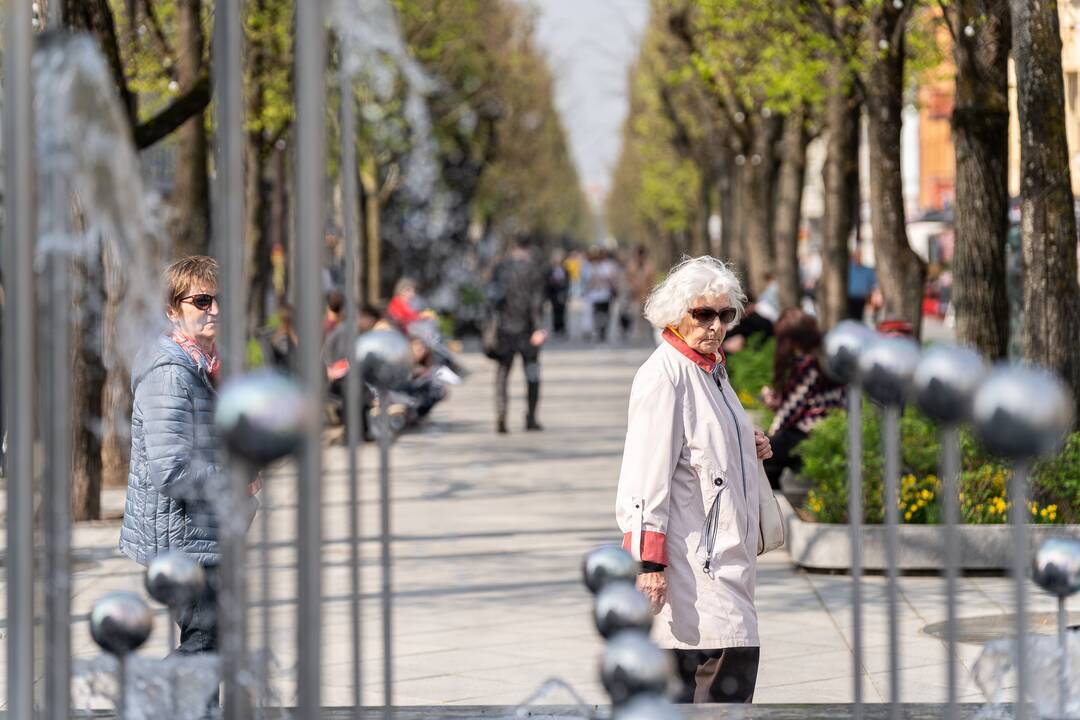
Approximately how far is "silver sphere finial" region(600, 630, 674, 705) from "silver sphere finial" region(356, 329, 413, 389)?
682mm

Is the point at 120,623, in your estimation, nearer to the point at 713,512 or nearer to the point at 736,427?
the point at 713,512

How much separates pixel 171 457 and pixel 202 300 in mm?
475

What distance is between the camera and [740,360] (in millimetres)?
18219

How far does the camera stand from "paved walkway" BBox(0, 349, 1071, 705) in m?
7.68

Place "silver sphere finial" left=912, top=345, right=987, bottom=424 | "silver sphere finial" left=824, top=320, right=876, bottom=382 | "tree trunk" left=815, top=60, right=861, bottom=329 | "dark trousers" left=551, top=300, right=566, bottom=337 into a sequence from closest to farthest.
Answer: "silver sphere finial" left=912, top=345, right=987, bottom=424, "silver sphere finial" left=824, top=320, right=876, bottom=382, "tree trunk" left=815, top=60, right=861, bottom=329, "dark trousers" left=551, top=300, right=566, bottom=337

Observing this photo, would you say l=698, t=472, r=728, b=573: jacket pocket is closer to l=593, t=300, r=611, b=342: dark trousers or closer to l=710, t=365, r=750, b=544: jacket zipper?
l=710, t=365, r=750, b=544: jacket zipper

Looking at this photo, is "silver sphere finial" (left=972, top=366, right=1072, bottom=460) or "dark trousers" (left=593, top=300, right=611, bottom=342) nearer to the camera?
"silver sphere finial" (left=972, top=366, right=1072, bottom=460)

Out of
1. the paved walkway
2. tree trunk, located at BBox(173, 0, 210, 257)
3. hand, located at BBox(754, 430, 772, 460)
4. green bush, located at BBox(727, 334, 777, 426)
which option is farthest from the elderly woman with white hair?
tree trunk, located at BBox(173, 0, 210, 257)

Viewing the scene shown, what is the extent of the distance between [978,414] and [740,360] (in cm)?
1556

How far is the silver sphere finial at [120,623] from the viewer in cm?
Answer: 328

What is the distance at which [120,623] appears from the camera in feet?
10.8

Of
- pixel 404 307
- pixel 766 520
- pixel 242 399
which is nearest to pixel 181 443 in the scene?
pixel 766 520

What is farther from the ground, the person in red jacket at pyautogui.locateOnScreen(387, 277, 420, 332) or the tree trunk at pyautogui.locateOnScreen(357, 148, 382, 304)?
the tree trunk at pyautogui.locateOnScreen(357, 148, 382, 304)

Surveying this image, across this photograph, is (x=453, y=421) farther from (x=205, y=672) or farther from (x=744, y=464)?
(x=205, y=672)
